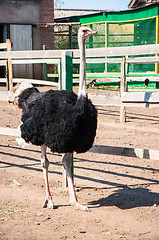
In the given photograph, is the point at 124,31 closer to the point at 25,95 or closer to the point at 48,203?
the point at 25,95

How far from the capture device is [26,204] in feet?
14.6

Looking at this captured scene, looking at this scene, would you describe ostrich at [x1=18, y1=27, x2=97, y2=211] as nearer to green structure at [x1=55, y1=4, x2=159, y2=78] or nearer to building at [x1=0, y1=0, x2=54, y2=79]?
green structure at [x1=55, y1=4, x2=159, y2=78]

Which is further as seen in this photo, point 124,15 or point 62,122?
point 124,15

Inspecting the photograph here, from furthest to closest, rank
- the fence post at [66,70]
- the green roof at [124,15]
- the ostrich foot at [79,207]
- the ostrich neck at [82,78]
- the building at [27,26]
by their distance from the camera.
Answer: the building at [27,26]
the green roof at [124,15]
the fence post at [66,70]
the ostrich foot at [79,207]
the ostrich neck at [82,78]

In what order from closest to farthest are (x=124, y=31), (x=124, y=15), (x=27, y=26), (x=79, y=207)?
(x=79, y=207) < (x=124, y=15) < (x=124, y=31) < (x=27, y=26)

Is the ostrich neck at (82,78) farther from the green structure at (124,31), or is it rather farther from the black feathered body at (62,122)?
the green structure at (124,31)

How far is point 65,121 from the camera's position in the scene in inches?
157

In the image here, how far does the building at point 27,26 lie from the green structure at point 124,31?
5.95ft

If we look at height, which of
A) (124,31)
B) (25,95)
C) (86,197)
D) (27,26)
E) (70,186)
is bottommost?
(86,197)

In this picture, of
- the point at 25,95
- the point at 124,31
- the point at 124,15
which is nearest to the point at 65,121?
the point at 25,95

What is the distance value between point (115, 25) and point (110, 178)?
41.0 feet

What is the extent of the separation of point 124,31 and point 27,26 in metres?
4.10

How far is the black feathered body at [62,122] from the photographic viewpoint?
13.0 ft

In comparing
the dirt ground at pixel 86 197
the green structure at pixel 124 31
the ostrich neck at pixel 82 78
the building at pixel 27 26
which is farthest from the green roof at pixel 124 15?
the ostrich neck at pixel 82 78
